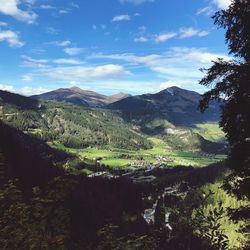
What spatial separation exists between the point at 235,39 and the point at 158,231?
37.2ft

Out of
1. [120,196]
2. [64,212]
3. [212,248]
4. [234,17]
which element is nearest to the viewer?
[64,212]

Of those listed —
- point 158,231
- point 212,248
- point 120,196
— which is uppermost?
point 158,231

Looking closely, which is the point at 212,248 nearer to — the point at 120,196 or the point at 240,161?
the point at 240,161

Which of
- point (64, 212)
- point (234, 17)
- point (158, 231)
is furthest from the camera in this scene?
point (234, 17)

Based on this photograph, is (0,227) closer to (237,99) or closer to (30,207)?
(30,207)

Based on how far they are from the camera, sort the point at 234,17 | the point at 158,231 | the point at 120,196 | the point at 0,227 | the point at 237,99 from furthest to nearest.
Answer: the point at 120,196 < the point at 234,17 < the point at 237,99 < the point at 158,231 < the point at 0,227

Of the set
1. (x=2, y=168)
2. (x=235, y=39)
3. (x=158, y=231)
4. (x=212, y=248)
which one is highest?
(x=235, y=39)

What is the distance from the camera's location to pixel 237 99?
1677 cm

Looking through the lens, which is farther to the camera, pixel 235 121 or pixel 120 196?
pixel 120 196

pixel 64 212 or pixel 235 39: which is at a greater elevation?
pixel 235 39

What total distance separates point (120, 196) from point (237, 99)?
14257 cm

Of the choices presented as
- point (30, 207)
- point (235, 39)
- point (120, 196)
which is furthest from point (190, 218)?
point (120, 196)

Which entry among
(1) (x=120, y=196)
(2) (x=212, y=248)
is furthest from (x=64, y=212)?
(1) (x=120, y=196)

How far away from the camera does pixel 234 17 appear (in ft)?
58.6
